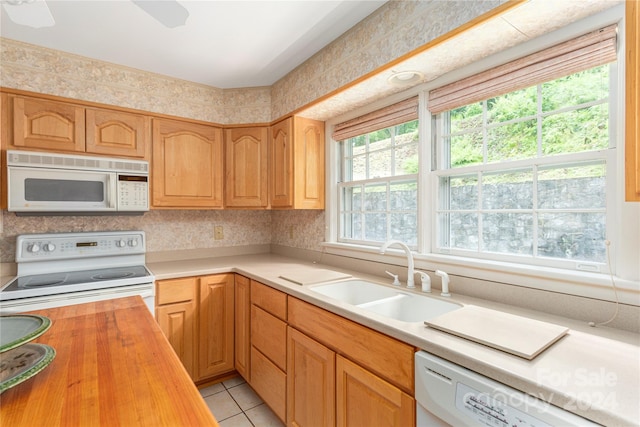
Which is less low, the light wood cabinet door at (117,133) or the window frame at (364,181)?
the light wood cabinet door at (117,133)

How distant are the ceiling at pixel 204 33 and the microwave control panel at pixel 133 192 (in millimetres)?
899

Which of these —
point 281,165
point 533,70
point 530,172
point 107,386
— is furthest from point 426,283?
point 281,165

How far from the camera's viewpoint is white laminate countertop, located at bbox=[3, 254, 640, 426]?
701 millimetres

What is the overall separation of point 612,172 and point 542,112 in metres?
0.39

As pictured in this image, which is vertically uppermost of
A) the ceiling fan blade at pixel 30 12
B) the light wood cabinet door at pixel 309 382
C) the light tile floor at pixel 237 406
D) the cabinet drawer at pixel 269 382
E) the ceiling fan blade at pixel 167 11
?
the ceiling fan blade at pixel 167 11

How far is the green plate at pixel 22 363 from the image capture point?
0.64 meters

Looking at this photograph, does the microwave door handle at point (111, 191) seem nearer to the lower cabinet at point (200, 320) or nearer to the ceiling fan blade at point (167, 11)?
the lower cabinet at point (200, 320)

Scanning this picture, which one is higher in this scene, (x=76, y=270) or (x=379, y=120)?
(x=379, y=120)

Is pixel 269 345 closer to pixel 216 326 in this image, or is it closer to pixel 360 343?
pixel 216 326

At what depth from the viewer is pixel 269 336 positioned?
1.95 meters

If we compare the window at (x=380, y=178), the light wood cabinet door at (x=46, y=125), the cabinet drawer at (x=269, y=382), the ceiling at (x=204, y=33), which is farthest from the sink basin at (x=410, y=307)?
the light wood cabinet door at (x=46, y=125)

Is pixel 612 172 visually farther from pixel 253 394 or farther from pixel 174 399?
pixel 253 394

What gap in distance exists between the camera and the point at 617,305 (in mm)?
1101

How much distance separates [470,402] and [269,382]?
1403 millimetres
